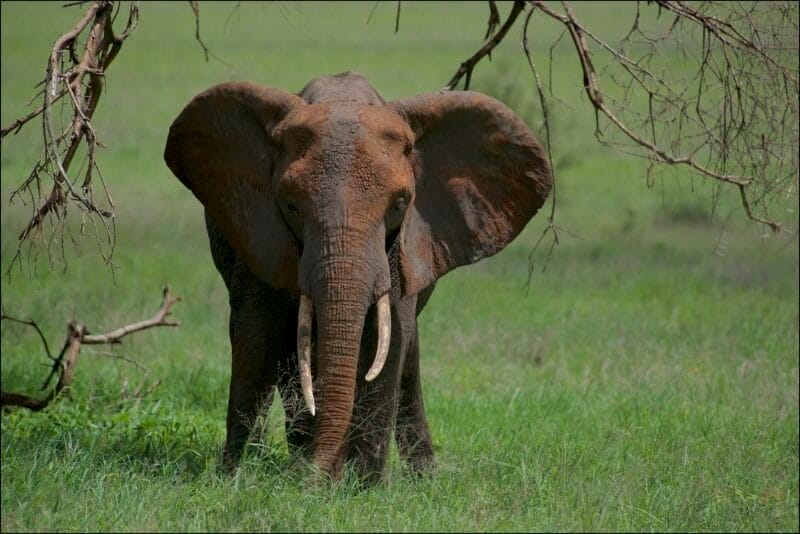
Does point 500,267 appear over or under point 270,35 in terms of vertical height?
under

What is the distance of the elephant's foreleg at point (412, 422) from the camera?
7918 millimetres

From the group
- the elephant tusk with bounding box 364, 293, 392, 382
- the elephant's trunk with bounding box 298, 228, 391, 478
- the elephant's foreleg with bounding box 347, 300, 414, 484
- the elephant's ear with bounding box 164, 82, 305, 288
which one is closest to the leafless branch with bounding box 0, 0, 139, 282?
the elephant's ear with bounding box 164, 82, 305, 288

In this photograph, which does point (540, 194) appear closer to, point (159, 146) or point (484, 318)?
point (484, 318)

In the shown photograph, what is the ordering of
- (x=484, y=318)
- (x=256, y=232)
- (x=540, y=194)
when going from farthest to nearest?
(x=484, y=318) → (x=540, y=194) → (x=256, y=232)

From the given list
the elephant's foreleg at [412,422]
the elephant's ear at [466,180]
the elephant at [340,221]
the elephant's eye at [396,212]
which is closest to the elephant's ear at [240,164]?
the elephant at [340,221]

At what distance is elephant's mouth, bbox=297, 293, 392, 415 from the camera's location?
6.20 m

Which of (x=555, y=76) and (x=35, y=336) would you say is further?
(x=555, y=76)

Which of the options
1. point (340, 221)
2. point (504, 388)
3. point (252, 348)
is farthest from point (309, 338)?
point (504, 388)

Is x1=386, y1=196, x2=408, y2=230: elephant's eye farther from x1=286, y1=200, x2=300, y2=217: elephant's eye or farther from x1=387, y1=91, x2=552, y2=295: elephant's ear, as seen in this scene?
x1=286, y1=200, x2=300, y2=217: elephant's eye

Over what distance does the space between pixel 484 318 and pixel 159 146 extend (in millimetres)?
14479

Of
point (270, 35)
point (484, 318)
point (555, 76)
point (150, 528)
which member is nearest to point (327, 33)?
point (270, 35)

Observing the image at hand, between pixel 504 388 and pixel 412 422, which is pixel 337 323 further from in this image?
pixel 504 388

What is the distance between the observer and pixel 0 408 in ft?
27.8

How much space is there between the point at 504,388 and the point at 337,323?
414 cm
